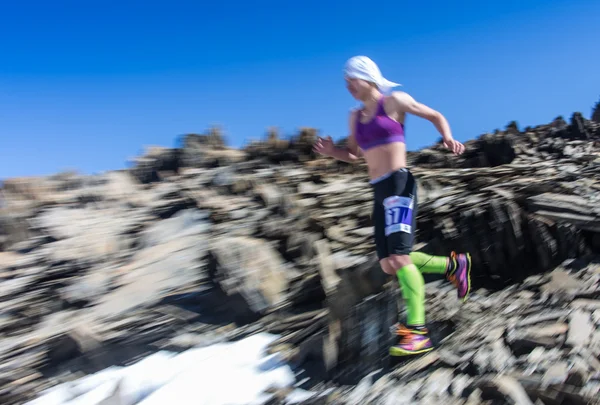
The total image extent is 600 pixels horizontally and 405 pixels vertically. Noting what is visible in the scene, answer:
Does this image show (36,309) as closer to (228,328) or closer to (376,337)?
(228,328)

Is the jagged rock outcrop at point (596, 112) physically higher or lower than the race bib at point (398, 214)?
higher

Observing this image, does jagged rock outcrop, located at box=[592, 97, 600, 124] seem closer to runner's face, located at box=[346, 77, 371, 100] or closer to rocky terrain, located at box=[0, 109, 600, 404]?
rocky terrain, located at box=[0, 109, 600, 404]

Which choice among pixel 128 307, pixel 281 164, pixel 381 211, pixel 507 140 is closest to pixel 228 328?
pixel 128 307

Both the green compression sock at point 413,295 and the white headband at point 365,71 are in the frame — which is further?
the white headband at point 365,71

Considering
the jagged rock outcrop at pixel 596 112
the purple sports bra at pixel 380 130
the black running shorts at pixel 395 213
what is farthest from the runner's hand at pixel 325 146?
the jagged rock outcrop at pixel 596 112

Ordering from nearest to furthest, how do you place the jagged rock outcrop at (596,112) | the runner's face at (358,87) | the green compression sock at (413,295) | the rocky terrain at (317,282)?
the rocky terrain at (317,282)
the green compression sock at (413,295)
the runner's face at (358,87)
the jagged rock outcrop at (596,112)

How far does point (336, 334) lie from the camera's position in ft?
11.7

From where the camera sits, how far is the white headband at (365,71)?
3545 mm

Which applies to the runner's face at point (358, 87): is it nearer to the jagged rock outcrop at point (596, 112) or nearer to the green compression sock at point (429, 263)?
the green compression sock at point (429, 263)

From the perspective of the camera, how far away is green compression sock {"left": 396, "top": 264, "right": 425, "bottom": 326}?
319 cm

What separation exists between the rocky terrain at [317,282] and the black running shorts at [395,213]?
1.78ft

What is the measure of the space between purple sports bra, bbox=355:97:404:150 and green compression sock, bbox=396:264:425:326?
1.00 meters

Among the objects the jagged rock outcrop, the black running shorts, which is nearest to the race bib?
the black running shorts

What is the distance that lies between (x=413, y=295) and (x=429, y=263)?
1.47 ft
